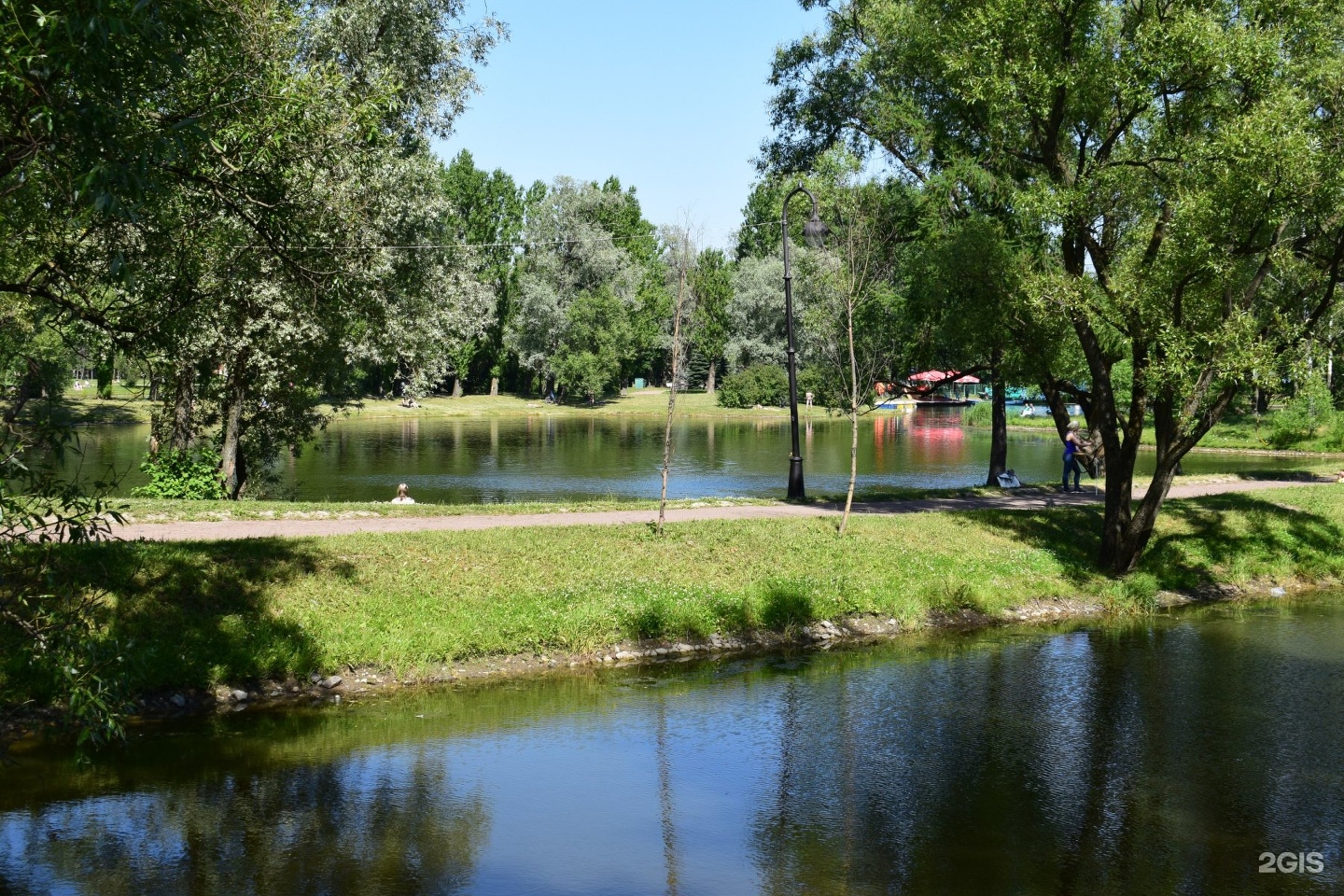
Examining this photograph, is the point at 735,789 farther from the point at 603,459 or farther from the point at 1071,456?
the point at 603,459

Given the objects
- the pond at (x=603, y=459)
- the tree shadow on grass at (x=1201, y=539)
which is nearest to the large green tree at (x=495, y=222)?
the pond at (x=603, y=459)

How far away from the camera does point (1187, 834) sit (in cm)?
1090

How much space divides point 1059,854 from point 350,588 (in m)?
10.6

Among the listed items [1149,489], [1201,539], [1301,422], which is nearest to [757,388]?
[1301,422]

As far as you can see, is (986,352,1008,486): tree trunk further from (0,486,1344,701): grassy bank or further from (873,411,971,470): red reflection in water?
(873,411,971,470): red reflection in water

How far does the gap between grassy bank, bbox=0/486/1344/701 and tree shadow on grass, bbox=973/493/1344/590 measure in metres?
0.05

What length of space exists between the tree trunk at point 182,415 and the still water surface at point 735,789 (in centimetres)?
1452

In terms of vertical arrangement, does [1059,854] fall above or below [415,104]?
below

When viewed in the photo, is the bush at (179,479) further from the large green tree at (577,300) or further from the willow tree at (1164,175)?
the large green tree at (577,300)

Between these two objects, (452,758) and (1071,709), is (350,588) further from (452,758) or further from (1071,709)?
(1071,709)

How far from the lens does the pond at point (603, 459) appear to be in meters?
35.7

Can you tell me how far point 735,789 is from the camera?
12.2 m

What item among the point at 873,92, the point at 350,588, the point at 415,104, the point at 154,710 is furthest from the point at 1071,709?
the point at 415,104

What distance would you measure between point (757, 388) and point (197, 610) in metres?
72.2
